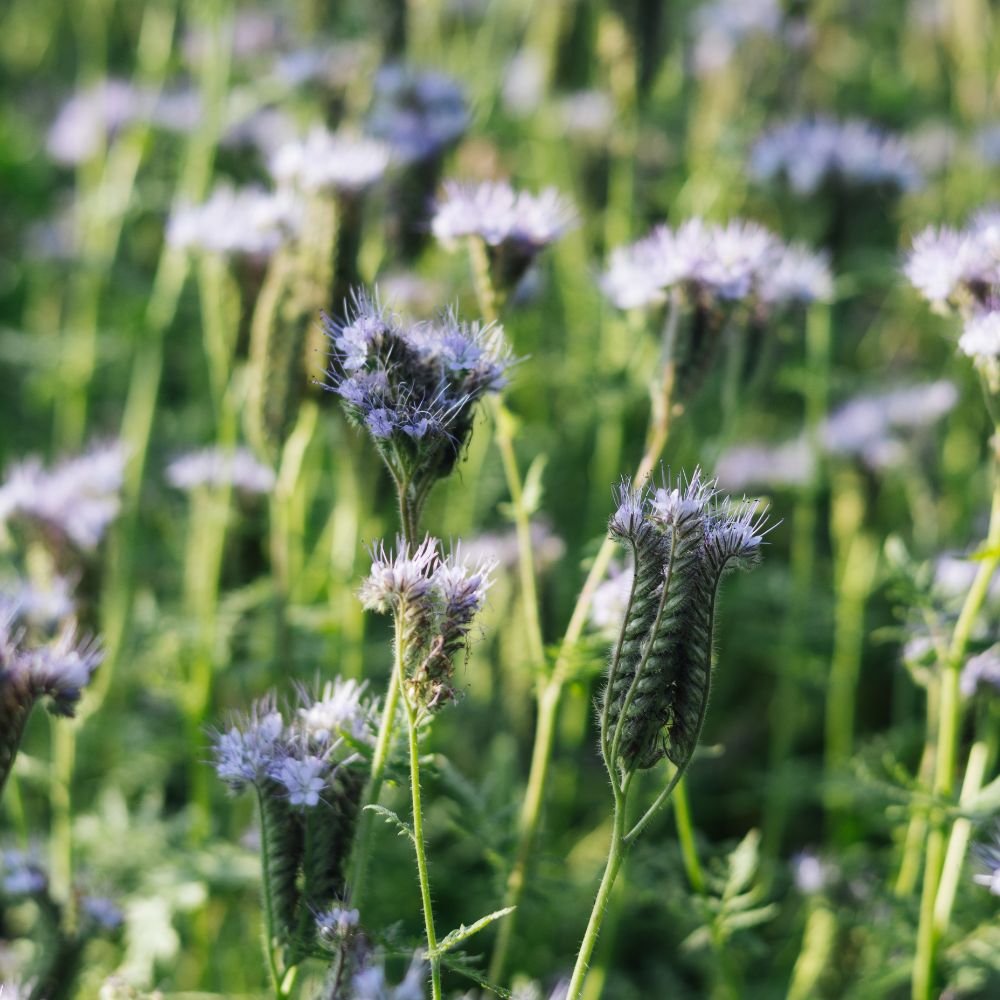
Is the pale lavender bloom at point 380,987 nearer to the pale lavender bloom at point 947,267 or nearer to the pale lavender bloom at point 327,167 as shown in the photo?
the pale lavender bloom at point 947,267

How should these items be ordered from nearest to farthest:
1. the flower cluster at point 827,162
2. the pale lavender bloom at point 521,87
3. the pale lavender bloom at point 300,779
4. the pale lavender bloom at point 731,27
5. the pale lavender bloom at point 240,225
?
the pale lavender bloom at point 300,779, the pale lavender bloom at point 240,225, the flower cluster at point 827,162, the pale lavender bloom at point 731,27, the pale lavender bloom at point 521,87

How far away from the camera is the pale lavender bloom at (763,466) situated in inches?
168

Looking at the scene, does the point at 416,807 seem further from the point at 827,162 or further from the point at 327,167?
the point at 827,162

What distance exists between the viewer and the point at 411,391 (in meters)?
1.99

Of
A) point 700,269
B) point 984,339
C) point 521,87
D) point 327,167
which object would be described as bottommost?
point 984,339

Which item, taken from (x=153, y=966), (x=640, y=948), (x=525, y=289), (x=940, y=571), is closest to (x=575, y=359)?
(x=525, y=289)

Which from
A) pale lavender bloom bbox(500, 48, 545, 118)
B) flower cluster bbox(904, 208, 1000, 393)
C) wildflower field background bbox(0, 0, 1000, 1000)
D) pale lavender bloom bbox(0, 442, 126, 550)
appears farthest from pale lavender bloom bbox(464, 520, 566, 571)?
pale lavender bloom bbox(500, 48, 545, 118)

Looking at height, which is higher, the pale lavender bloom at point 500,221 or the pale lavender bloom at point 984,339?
the pale lavender bloom at point 500,221

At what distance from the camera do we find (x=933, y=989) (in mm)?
2559

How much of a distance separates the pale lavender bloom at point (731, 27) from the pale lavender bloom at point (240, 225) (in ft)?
8.29

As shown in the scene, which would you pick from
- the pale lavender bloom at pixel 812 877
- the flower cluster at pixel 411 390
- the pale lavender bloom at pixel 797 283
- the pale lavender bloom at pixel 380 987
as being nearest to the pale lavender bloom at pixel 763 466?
the pale lavender bloom at pixel 797 283

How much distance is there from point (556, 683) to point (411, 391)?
812mm

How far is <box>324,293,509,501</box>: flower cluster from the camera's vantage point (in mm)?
1977

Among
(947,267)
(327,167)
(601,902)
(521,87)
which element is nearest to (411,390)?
(601,902)
